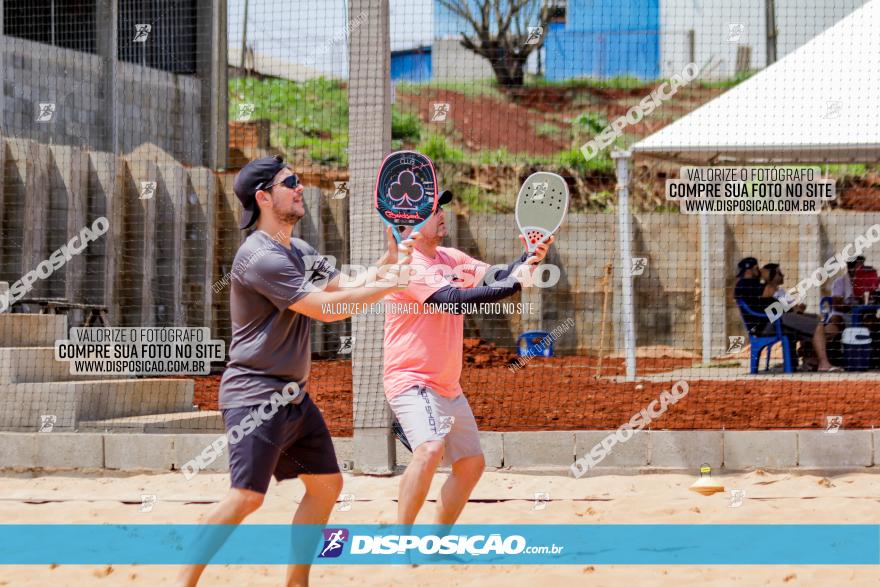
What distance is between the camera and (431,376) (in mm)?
5211

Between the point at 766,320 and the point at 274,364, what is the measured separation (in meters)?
9.02

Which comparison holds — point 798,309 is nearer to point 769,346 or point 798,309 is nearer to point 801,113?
point 769,346

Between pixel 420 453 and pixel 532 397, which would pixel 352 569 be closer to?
pixel 420 453

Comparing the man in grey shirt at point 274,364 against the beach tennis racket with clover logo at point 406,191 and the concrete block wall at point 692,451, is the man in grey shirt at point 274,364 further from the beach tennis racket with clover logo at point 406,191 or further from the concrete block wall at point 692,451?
the concrete block wall at point 692,451

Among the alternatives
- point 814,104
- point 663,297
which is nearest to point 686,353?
point 663,297

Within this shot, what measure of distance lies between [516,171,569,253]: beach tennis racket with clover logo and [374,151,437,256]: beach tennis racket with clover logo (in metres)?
0.54

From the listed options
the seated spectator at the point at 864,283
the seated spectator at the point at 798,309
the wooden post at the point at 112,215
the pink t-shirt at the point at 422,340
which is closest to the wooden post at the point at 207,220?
the wooden post at the point at 112,215

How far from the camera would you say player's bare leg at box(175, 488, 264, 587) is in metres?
4.03

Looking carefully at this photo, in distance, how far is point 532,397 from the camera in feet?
32.4

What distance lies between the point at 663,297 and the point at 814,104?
12.6 ft

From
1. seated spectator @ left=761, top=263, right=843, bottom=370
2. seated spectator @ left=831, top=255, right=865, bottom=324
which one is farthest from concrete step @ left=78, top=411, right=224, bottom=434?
seated spectator @ left=831, top=255, right=865, bottom=324

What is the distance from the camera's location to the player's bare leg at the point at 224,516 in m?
4.03

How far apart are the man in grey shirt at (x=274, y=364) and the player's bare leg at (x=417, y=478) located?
0.68 metres

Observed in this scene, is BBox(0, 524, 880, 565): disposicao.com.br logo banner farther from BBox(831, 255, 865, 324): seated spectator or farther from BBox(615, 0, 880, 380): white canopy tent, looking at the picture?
BBox(831, 255, 865, 324): seated spectator
